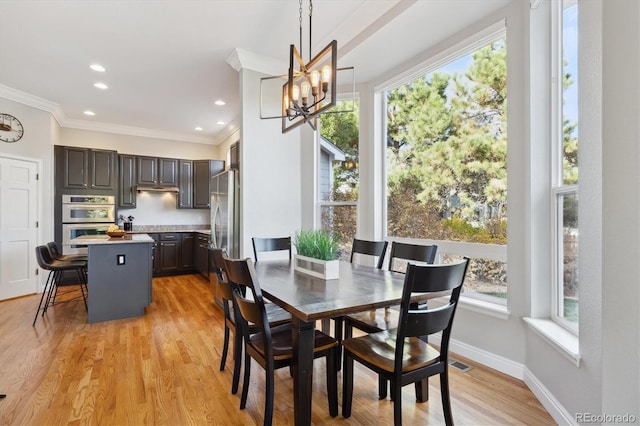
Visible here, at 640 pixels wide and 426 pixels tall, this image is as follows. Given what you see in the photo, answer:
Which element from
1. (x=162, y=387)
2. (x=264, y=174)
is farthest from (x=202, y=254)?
(x=162, y=387)

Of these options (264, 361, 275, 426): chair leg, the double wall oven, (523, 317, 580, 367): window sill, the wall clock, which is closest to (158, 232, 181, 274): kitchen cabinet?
the double wall oven

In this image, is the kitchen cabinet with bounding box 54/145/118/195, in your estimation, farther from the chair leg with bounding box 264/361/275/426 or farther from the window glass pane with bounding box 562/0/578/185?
the window glass pane with bounding box 562/0/578/185

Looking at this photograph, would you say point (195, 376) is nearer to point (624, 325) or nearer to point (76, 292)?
point (624, 325)

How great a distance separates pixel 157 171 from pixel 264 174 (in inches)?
146

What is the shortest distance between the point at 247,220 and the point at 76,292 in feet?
11.4

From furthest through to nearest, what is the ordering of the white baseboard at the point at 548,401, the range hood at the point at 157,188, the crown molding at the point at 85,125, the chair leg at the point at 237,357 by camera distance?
1. the range hood at the point at 157,188
2. the crown molding at the point at 85,125
3. the chair leg at the point at 237,357
4. the white baseboard at the point at 548,401

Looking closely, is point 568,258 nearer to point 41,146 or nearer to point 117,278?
point 117,278

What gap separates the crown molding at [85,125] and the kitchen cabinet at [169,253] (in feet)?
7.07

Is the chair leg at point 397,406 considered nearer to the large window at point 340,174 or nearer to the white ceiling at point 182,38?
the large window at point 340,174

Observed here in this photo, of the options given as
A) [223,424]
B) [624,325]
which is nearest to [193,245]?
[223,424]

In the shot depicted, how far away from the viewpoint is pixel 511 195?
2307 millimetres

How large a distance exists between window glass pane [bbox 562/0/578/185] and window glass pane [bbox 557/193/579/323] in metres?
0.15

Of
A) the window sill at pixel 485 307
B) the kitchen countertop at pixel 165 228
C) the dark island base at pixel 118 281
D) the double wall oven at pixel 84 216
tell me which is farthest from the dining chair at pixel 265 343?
the double wall oven at pixel 84 216

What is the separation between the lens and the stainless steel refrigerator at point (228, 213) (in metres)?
3.76
